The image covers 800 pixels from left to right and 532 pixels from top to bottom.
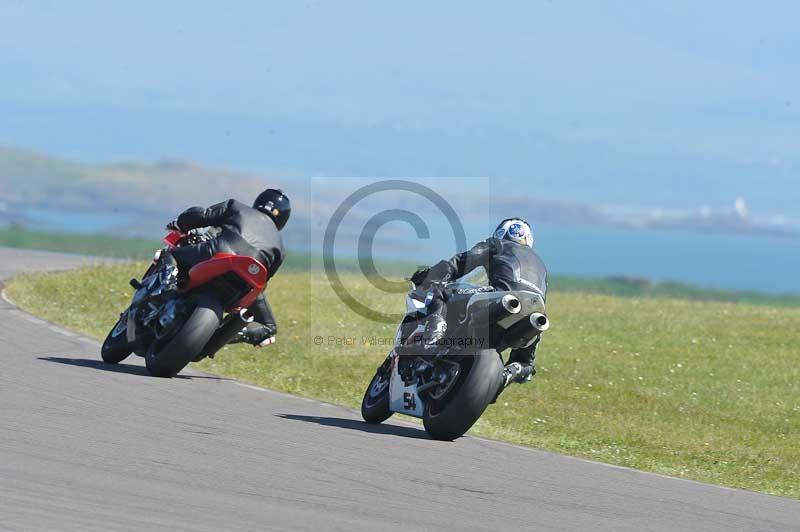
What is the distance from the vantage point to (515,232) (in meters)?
12.6

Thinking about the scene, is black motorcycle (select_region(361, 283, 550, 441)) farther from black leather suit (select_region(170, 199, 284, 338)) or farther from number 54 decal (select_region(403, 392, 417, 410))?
black leather suit (select_region(170, 199, 284, 338))

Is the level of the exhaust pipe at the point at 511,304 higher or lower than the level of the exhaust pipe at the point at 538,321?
higher

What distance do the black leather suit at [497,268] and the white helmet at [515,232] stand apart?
14 centimetres

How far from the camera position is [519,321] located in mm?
11422

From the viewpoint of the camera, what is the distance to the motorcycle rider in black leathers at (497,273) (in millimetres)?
11906

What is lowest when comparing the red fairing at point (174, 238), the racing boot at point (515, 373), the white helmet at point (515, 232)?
the racing boot at point (515, 373)

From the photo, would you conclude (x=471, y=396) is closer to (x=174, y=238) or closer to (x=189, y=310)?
(x=189, y=310)

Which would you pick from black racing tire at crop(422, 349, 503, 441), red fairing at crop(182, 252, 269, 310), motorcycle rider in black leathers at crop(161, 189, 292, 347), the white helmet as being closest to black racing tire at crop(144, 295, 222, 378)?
red fairing at crop(182, 252, 269, 310)

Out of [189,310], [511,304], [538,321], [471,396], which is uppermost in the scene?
[511,304]

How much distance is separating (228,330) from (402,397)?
7.47 ft

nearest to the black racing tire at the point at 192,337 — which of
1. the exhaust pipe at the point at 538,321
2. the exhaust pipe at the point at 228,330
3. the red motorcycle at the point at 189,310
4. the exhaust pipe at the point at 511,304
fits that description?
the red motorcycle at the point at 189,310

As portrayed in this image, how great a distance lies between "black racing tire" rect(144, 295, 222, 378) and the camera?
13086mm

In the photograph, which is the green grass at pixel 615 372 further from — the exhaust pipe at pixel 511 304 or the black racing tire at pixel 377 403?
the exhaust pipe at pixel 511 304

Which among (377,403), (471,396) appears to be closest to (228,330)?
(377,403)
